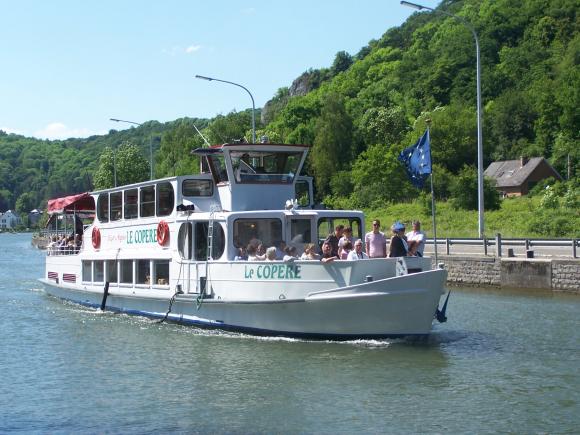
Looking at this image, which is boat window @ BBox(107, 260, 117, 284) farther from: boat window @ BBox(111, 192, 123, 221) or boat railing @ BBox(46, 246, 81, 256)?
boat railing @ BBox(46, 246, 81, 256)

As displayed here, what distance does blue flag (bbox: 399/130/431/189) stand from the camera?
19594 millimetres

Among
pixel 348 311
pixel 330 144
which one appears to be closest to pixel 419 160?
pixel 348 311

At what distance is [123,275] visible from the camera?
88.0ft

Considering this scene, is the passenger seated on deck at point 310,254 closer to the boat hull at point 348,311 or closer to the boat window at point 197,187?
the boat hull at point 348,311

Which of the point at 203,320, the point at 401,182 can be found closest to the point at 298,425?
the point at 203,320

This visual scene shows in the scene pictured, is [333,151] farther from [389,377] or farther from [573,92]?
[389,377]

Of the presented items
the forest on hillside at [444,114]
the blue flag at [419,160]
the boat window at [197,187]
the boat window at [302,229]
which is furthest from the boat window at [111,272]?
the forest on hillside at [444,114]

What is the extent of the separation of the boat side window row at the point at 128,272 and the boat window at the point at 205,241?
6.02ft

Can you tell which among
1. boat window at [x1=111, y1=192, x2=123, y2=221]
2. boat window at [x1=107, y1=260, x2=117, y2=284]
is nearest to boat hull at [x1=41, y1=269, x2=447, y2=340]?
boat window at [x1=111, y1=192, x2=123, y2=221]

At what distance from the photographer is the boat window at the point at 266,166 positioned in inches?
896

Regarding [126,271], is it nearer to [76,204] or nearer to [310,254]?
[76,204]

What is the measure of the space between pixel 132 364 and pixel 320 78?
174976mm

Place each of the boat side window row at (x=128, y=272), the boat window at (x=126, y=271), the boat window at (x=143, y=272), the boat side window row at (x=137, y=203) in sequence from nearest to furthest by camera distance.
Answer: the boat side window row at (x=137, y=203) → the boat side window row at (x=128, y=272) → the boat window at (x=143, y=272) → the boat window at (x=126, y=271)

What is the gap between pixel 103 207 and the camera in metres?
28.3
